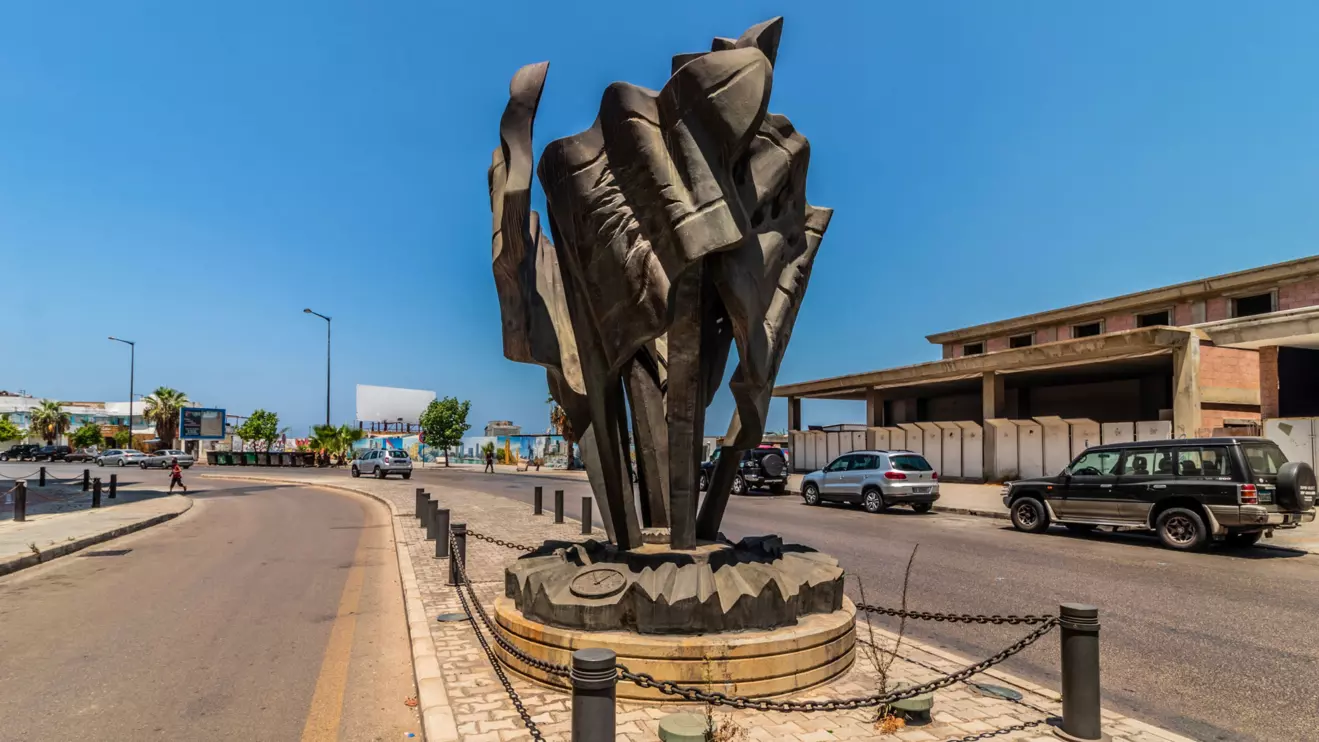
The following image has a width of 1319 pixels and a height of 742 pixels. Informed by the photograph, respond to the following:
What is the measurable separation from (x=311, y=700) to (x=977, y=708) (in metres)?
4.66

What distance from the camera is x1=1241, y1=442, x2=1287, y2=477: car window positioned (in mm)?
11844

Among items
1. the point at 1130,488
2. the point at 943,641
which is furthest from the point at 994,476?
the point at 943,641

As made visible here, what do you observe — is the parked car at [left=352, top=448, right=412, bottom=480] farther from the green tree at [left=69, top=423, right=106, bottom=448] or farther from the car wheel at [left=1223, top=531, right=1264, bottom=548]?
the green tree at [left=69, top=423, right=106, bottom=448]

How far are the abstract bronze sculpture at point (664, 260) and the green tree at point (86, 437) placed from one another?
86.3 metres

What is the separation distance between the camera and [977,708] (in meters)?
4.87

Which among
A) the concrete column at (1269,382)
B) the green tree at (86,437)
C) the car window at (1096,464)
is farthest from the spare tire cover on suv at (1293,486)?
the green tree at (86,437)

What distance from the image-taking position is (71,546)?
1258 centimetres

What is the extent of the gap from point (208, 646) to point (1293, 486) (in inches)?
582

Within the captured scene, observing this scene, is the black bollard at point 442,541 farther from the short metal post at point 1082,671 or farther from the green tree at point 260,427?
the green tree at point 260,427

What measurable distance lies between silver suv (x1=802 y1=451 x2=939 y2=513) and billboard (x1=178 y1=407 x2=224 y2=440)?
206 ft

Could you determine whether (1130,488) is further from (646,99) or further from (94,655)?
(94,655)

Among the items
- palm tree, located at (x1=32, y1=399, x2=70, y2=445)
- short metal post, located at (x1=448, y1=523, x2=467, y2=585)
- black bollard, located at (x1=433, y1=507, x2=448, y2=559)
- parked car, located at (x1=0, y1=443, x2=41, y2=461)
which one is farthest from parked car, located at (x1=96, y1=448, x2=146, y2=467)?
short metal post, located at (x1=448, y1=523, x2=467, y2=585)

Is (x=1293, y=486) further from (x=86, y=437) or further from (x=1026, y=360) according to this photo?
(x=86, y=437)

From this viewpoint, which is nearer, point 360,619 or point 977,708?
point 977,708
